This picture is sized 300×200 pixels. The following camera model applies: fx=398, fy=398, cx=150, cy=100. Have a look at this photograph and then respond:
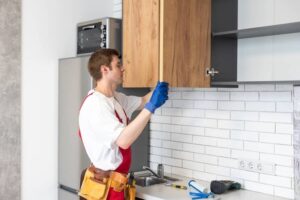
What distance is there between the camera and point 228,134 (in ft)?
9.36

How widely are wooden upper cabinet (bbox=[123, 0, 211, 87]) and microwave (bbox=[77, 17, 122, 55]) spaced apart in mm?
491

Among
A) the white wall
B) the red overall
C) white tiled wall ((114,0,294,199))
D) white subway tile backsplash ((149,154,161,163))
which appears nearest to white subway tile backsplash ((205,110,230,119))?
white tiled wall ((114,0,294,199))

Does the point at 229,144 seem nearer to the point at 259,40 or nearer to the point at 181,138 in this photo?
the point at 181,138

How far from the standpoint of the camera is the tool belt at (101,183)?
2.38m

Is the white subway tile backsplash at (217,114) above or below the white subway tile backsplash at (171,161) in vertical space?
above

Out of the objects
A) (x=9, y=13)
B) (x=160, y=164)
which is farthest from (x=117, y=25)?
(x=160, y=164)

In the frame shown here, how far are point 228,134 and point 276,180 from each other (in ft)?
1.54

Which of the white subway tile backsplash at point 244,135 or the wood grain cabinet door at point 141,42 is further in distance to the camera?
the white subway tile backsplash at point 244,135

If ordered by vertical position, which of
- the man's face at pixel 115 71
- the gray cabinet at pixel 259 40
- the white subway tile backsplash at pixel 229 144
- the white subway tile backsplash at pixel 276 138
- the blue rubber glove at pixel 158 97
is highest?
the gray cabinet at pixel 259 40

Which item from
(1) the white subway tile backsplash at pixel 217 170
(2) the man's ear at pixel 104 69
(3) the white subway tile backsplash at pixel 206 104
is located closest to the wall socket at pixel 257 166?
(1) the white subway tile backsplash at pixel 217 170

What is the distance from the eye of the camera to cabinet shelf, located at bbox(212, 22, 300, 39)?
229cm

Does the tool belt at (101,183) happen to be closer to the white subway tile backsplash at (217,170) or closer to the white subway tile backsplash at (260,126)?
the white subway tile backsplash at (217,170)

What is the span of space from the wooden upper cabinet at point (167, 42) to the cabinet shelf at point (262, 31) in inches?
5.4

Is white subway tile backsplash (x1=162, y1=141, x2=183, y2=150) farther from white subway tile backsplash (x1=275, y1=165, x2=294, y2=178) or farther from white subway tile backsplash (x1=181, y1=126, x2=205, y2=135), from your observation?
white subway tile backsplash (x1=275, y1=165, x2=294, y2=178)
